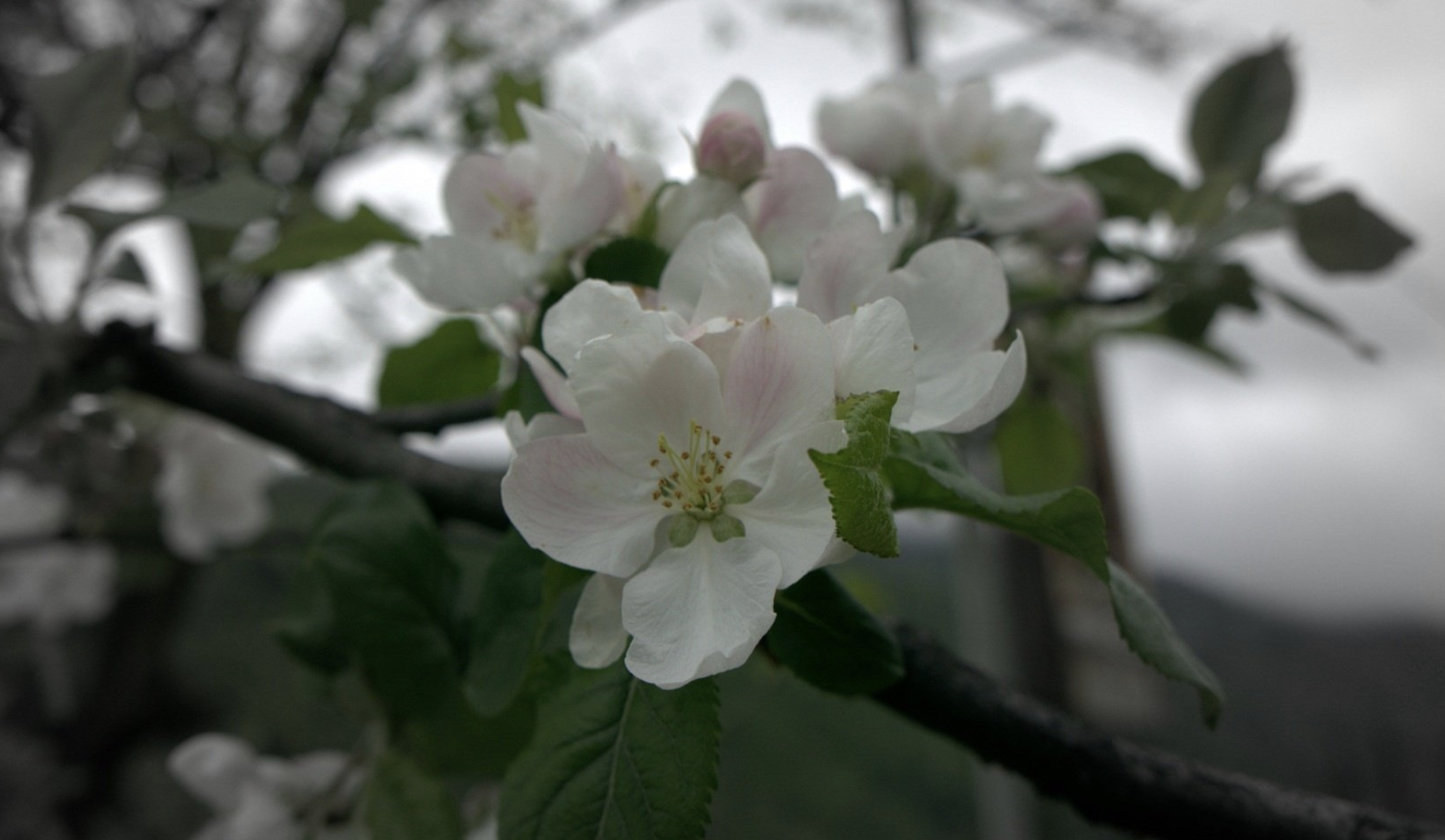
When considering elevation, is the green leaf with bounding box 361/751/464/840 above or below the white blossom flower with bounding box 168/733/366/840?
above

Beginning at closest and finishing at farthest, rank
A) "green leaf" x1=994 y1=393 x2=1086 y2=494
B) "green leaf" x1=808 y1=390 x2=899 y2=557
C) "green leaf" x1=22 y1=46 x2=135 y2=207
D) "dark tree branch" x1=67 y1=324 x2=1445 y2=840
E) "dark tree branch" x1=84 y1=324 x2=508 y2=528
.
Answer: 1. "green leaf" x1=808 y1=390 x2=899 y2=557
2. "dark tree branch" x1=67 y1=324 x2=1445 y2=840
3. "dark tree branch" x1=84 y1=324 x2=508 y2=528
4. "green leaf" x1=22 y1=46 x2=135 y2=207
5. "green leaf" x1=994 y1=393 x2=1086 y2=494

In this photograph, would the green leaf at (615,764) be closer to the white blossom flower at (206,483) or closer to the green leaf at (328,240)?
the green leaf at (328,240)

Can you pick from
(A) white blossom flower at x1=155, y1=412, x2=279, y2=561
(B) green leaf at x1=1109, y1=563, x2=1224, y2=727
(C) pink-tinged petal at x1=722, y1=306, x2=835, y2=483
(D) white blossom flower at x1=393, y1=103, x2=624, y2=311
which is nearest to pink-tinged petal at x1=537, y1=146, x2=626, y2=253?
(D) white blossom flower at x1=393, y1=103, x2=624, y2=311

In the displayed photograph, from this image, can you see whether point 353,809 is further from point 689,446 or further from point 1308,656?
point 1308,656

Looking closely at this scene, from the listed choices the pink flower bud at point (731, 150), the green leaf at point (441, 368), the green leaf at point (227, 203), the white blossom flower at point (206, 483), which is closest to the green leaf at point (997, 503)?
the pink flower bud at point (731, 150)

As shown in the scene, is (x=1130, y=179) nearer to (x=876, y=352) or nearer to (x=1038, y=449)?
(x=1038, y=449)

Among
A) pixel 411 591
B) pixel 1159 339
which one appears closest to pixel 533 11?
pixel 1159 339

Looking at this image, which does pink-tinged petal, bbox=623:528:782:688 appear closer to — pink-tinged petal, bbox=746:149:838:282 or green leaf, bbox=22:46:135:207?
pink-tinged petal, bbox=746:149:838:282
